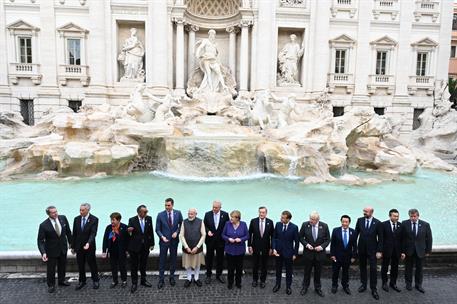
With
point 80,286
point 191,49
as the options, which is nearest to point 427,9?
point 191,49

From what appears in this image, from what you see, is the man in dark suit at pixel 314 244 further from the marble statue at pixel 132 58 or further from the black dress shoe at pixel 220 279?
the marble statue at pixel 132 58

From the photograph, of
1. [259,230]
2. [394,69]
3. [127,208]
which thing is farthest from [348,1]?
[259,230]

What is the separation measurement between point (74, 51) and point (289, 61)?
11170 mm

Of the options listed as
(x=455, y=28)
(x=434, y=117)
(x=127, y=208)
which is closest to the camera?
(x=127, y=208)

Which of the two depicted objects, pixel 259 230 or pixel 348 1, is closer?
pixel 259 230

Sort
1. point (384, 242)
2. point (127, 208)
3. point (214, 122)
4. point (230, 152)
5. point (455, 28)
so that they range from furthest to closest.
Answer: point (455, 28) < point (214, 122) < point (230, 152) < point (127, 208) < point (384, 242)

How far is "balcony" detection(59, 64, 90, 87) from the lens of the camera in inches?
696

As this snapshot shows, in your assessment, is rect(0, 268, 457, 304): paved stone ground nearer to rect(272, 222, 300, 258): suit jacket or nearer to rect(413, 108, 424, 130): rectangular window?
rect(272, 222, 300, 258): suit jacket

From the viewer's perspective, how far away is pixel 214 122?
47.5 ft

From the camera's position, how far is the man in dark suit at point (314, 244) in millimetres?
3854

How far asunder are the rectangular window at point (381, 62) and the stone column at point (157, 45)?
11.6 meters

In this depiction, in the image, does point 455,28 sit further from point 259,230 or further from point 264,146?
point 259,230

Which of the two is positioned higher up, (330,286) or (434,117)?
(434,117)

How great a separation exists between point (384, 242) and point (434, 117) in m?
15.8
